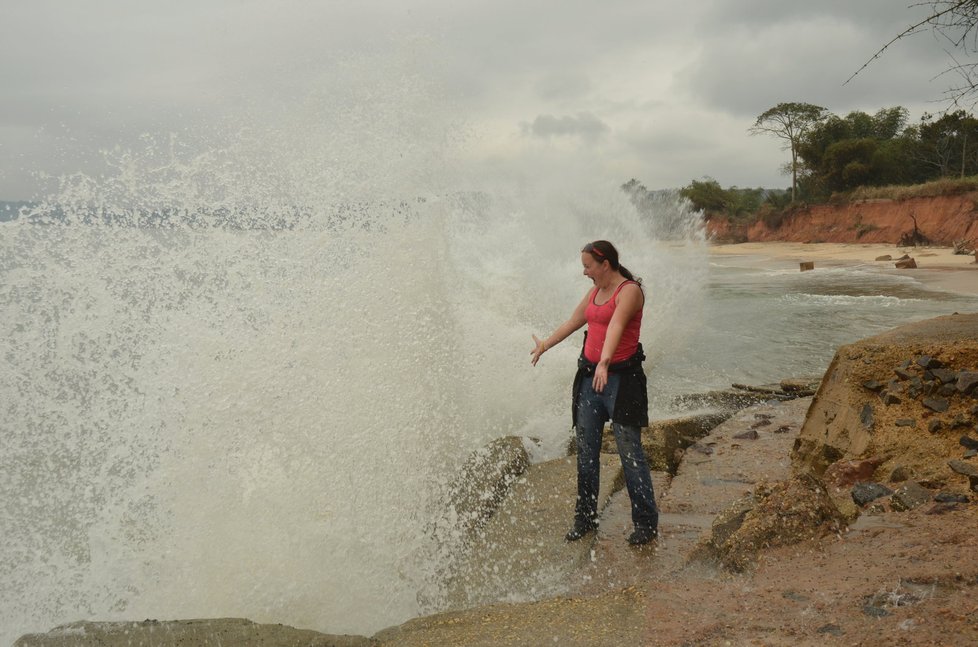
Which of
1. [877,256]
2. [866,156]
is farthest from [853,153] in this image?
[877,256]

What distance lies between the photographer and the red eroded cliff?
3127cm

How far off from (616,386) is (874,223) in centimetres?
4054

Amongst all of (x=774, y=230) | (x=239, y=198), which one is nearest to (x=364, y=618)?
(x=239, y=198)

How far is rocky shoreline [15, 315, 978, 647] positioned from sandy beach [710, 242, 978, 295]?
55.7 ft

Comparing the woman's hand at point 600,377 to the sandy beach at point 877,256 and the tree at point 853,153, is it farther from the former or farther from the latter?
the tree at point 853,153

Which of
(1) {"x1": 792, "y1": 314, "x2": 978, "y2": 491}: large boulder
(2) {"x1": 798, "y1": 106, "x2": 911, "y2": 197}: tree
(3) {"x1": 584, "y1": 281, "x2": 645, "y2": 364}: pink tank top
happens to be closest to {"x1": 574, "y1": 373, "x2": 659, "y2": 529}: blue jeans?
(3) {"x1": 584, "y1": 281, "x2": 645, "y2": 364}: pink tank top

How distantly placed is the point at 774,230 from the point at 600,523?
48861mm

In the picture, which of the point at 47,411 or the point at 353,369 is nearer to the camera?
the point at 353,369

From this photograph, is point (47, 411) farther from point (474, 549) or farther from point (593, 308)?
point (593, 308)

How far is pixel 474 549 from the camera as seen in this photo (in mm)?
4473

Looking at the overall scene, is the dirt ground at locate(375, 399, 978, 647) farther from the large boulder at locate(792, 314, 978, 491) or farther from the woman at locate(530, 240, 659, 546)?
the large boulder at locate(792, 314, 978, 491)

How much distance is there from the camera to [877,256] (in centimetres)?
3172

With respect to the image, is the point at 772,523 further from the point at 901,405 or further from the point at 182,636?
the point at 182,636

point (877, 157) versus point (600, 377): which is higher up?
point (877, 157)
